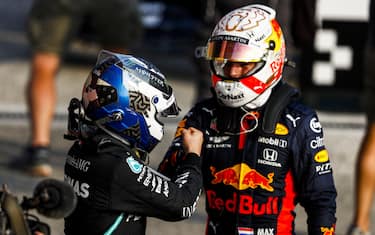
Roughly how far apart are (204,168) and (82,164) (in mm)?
642

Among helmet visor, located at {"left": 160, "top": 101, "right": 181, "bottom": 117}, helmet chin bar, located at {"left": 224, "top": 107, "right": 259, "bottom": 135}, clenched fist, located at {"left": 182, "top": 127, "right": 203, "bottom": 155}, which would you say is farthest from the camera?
helmet chin bar, located at {"left": 224, "top": 107, "right": 259, "bottom": 135}

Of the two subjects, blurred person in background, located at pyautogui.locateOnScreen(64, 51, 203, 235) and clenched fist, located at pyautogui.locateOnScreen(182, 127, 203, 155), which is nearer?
blurred person in background, located at pyautogui.locateOnScreen(64, 51, 203, 235)

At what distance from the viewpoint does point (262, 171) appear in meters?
4.21

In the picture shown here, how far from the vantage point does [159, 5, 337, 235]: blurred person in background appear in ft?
13.7

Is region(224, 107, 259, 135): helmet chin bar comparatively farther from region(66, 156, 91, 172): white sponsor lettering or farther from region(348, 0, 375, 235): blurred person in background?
region(348, 0, 375, 235): blurred person in background

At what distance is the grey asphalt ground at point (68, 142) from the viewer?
6.66m

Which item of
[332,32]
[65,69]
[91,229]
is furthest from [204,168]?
[65,69]

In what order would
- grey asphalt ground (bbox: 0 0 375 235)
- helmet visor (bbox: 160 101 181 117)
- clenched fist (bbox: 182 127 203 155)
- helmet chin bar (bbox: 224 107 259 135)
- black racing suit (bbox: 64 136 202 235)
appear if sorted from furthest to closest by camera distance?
grey asphalt ground (bbox: 0 0 375 235) → helmet chin bar (bbox: 224 107 259 135) → clenched fist (bbox: 182 127 203 155) → helmet visor (bbox: 160 101 181 117) → black racing suit (bbox: 64 136 202 235)

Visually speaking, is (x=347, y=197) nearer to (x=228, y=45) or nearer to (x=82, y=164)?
(x=228, y=45)

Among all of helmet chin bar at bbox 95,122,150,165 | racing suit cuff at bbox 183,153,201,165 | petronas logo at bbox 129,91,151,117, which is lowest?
racing suit cuff at bbox 183,153,201,165

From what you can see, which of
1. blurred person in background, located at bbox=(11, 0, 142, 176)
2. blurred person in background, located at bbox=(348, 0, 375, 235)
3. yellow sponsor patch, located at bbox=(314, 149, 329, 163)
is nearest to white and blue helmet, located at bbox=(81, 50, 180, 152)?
yellow sponsor patch, located at bbox=(314, 149, 329, 163)

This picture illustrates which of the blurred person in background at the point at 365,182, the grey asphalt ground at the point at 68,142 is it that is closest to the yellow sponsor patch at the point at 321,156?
the blurred person in background at the point at 365,182

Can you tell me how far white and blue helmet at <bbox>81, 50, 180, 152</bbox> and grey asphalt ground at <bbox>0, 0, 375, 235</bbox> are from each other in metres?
2.55

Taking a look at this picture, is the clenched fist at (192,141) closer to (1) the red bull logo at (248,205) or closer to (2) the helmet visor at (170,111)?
(2) the helmet visor at (170,111)
